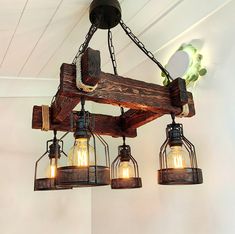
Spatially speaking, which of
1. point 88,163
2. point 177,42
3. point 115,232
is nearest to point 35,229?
point 115,232

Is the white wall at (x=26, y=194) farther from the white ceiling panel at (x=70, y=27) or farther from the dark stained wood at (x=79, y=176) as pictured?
the dark stained wood at (x=79, y=176)

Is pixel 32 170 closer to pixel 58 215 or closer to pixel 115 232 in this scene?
pixel 58 215

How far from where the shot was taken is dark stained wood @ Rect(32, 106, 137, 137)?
1.02 metres

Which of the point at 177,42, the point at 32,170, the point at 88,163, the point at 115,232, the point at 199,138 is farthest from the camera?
the point at 32,170

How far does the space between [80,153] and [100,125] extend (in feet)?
1.08

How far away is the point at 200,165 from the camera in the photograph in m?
1.23

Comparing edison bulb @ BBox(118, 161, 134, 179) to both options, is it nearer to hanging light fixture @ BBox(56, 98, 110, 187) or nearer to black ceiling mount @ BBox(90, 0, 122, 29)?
hanging light fixture @ BBox(56, 98, 110, 187)

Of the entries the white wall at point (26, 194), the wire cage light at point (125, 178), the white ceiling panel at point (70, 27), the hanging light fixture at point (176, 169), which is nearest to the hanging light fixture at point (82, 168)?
the hanging light fixture at point (176, 169)

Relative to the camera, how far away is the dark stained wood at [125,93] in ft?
2.50

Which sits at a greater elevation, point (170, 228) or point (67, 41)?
point (67, 41)

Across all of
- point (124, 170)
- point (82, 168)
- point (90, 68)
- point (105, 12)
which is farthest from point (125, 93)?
point (105, 12)

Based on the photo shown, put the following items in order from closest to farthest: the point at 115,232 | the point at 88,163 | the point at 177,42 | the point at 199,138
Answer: the point at 88,163, the point at 199,138, the point at 177,42, the point at 115,232

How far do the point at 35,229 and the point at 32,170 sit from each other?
1.25 ft

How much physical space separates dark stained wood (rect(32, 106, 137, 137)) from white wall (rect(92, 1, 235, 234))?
0.34m
